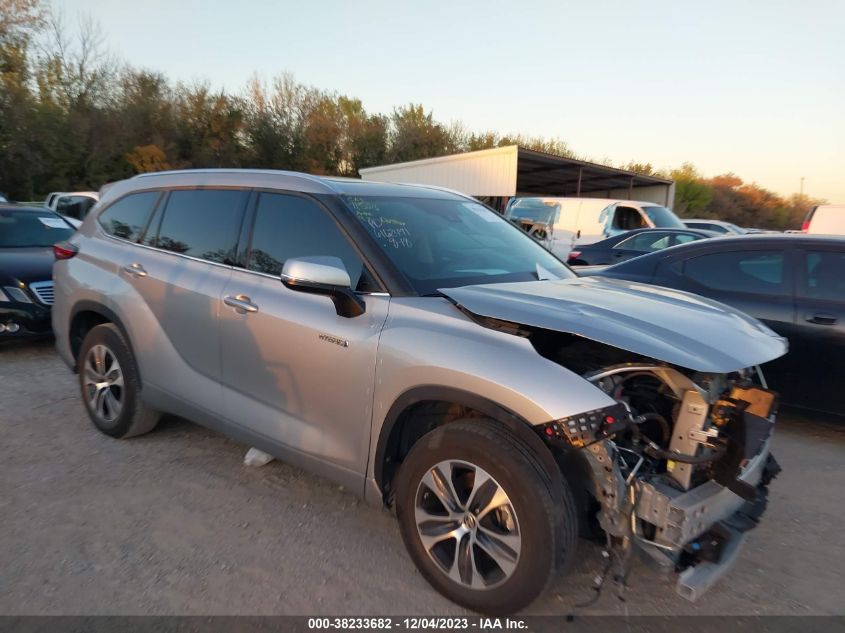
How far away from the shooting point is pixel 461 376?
2410 millimetres

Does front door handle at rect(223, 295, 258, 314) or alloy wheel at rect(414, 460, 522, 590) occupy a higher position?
front door handle at rect(223, 295, 258, 314)

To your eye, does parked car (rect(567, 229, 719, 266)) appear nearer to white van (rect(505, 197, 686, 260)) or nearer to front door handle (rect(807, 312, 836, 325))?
white van (rect(505, 197, 686, 260))

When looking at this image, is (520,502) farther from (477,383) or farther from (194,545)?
(194,545)

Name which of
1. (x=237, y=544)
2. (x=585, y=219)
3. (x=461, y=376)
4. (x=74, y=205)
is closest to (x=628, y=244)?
(x=585, y=219)

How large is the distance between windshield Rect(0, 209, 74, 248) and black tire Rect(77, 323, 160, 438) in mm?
3926

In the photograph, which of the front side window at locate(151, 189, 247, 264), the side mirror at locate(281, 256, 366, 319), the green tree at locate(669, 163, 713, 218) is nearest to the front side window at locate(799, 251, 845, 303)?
the side mirror at locate(281, 256, 366, 319)

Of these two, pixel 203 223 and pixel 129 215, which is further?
pixel 129 215

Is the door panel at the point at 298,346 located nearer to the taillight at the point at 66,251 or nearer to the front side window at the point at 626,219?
the taillight at the point at 66,251

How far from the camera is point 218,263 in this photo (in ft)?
11.7

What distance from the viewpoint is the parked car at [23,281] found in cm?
622

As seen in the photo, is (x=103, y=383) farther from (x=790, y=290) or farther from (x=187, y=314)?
(x=790, y=290)

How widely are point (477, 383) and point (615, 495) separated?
2.13 ft

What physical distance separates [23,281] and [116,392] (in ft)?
Result: 10.3

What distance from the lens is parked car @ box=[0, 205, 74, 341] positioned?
6219 millimetres
